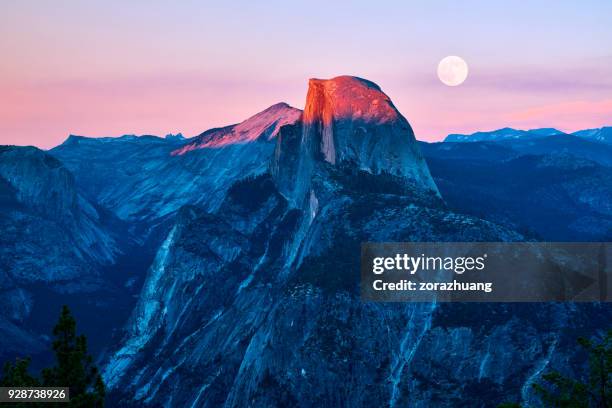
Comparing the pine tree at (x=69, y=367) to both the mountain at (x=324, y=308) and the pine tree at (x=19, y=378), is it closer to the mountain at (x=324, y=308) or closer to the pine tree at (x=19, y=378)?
the pine tree at (x=19, y=378)

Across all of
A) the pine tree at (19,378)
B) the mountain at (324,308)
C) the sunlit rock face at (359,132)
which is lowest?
the pine tree at (19,378)

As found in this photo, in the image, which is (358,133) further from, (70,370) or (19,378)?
(19,378)

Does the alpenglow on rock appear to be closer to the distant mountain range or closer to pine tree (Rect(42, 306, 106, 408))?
the distant mountain range

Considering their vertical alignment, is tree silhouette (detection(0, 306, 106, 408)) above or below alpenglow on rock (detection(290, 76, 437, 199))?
below
